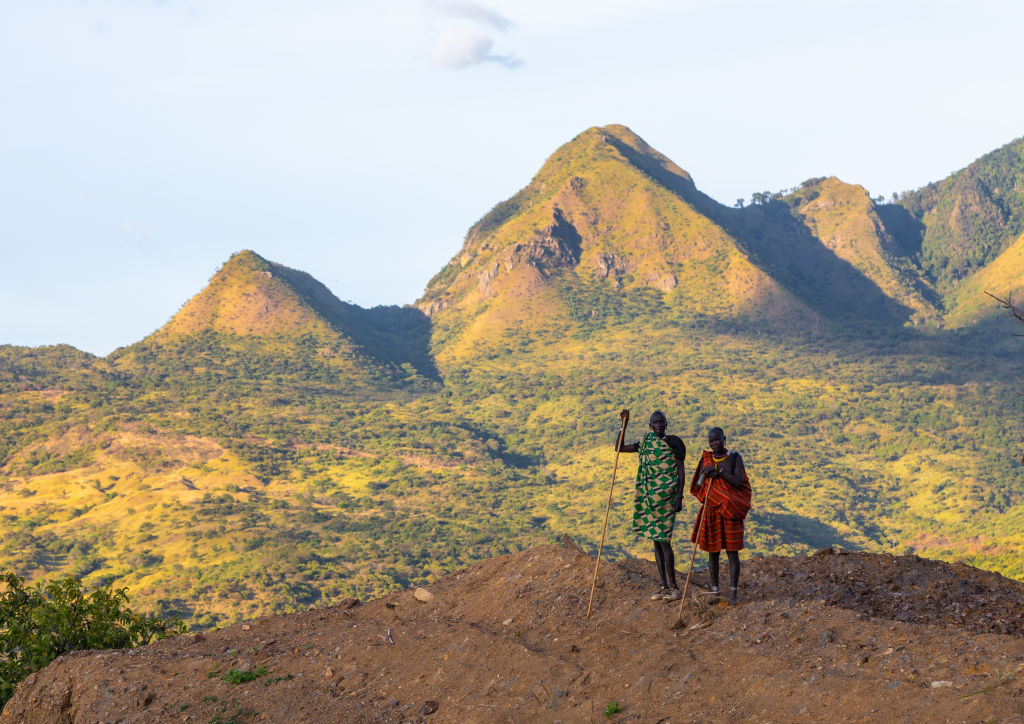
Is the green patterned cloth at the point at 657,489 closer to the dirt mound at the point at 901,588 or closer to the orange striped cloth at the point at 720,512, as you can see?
the orange striped cloth at the point at 720,512

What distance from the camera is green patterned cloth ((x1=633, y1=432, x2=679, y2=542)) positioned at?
11445 mm

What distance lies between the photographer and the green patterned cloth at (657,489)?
1145cm

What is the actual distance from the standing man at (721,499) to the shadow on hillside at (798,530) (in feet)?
378

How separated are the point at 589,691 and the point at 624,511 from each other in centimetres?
12836

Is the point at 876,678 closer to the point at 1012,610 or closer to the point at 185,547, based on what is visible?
the point at 1012,610

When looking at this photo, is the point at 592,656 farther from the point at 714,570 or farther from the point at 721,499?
the point at 721,499

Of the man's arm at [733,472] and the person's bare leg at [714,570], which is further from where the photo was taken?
the person's bare leg at [714,570]

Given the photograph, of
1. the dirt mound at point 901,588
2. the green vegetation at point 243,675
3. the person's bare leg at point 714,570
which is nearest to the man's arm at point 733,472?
the person's bare leg at point 714,570

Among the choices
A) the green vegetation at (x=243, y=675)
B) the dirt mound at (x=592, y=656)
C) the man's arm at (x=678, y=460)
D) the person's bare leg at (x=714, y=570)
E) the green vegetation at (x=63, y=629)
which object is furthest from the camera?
the green vegetation at (x=63, y=629)

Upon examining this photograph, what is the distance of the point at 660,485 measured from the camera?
1148cm

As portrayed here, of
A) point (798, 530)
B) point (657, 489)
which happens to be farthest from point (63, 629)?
point (798, 530)

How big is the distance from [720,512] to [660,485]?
80 cm

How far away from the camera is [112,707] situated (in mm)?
11891

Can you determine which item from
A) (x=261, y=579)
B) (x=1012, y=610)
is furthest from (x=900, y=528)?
(x=1012, y=610)
